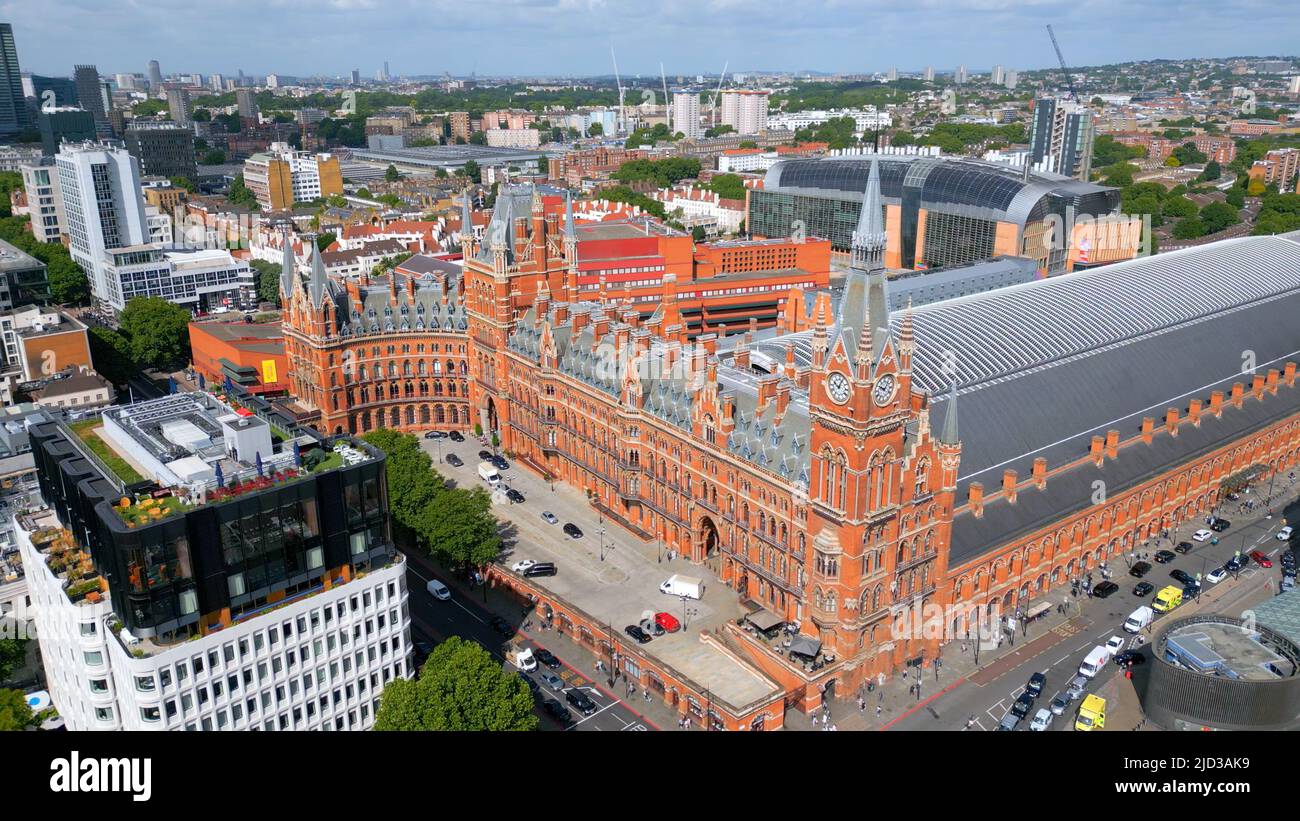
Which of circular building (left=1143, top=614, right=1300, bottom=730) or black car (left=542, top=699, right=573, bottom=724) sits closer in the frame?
circular building (left=1143, top=614, right=1300, bottom=730)

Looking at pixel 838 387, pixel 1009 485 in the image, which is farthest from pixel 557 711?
pixel 1009 485

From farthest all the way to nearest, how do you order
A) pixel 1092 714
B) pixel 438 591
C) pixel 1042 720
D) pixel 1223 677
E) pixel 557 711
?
pixel 438 591 < pixel 557 711 < pixel 1042 720 < pixel 1092 714 < pixel 1223 677

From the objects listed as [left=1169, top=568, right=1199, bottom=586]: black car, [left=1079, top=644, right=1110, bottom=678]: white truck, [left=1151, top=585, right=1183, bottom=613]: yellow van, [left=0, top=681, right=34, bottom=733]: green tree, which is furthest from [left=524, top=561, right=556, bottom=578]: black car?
[left=1169, top=568, right=1199, bottom=586]: black car

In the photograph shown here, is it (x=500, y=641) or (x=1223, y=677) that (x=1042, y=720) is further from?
(x=500, y=641)

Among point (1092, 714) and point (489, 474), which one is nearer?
point (1092, 714)

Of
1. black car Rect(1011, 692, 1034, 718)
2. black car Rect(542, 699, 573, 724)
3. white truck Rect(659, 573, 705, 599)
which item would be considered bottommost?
black car Rect(1011, 692, 1034, 718)

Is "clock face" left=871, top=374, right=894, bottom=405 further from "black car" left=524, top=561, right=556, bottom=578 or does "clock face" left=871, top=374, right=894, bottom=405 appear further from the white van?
the white van

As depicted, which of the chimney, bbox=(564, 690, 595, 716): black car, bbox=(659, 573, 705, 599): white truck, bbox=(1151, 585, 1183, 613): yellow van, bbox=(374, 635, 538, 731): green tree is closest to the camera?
bbox=(374, 635, 538, 731): green tree
